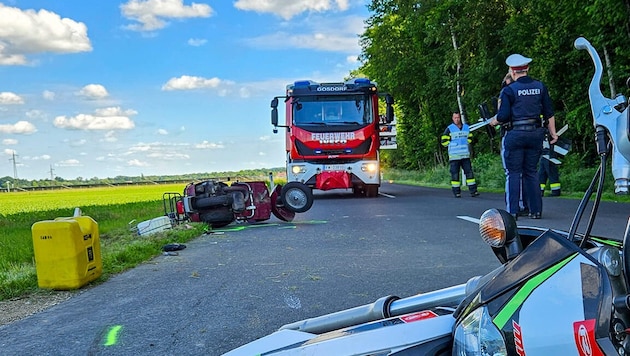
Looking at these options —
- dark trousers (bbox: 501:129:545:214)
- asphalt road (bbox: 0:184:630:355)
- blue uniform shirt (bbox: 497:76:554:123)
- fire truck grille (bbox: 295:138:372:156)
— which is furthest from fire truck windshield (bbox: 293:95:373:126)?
blue uniform shirt (bbox: 497:76:554:123)

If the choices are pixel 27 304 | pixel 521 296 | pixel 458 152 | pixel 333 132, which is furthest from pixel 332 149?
pixel 521 296

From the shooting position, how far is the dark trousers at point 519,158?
683 centimetres

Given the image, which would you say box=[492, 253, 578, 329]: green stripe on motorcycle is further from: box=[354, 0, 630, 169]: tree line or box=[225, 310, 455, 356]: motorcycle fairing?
box=[354, 0, 630, 169]: tree line

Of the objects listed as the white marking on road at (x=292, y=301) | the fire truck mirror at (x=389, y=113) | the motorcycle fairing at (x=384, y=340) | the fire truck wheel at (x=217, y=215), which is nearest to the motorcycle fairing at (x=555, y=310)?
the motorcycle fairing at (x=384, y=340)

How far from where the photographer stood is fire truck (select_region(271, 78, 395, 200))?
45.0ft

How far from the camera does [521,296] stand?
1.17 meters

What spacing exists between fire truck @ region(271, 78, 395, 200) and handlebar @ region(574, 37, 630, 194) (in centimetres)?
1221

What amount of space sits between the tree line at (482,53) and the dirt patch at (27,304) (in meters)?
5.73

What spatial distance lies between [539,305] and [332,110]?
516 inches

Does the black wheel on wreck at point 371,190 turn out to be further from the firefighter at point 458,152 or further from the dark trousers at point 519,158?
the dark trousers at point 519,158

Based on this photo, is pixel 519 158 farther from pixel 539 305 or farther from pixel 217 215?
pixel 539 305

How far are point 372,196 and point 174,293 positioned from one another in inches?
436

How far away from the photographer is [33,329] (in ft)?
10.9

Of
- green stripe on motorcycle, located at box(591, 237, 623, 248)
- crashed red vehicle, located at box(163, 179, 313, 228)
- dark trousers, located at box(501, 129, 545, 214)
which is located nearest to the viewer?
green stripe on motorcycle, located at box(591, 237, 623, 248)
